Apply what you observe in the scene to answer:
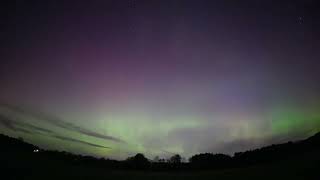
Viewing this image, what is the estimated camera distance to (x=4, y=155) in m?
37.5

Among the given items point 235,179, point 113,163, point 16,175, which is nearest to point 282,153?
point 235,179

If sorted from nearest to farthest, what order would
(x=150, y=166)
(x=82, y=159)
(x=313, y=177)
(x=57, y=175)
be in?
(x=313, y=177) < (x=57, y=175) < (x=150, y=166) < (x=82, y=159)

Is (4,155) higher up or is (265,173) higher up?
(4,155)

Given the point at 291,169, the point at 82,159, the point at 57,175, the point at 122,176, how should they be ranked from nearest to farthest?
the point at 291,169 → the point at 57,175 → the point at 122,176 → the point at 82,159

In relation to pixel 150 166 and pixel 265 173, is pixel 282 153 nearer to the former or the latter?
pixel 265 173

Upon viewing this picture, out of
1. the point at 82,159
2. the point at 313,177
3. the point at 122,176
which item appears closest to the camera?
the point at 313,177

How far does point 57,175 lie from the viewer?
104 ft

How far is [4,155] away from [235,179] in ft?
92.7

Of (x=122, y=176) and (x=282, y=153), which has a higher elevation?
(x=282, y=153)

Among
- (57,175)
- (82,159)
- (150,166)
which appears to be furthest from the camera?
(82,159)

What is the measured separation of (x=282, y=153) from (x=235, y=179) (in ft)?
44.2

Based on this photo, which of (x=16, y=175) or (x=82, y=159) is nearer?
(x=16, y=175)

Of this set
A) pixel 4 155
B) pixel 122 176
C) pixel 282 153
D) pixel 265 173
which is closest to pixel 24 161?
pixel 4 155

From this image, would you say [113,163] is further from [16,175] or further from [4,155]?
[16,175]
